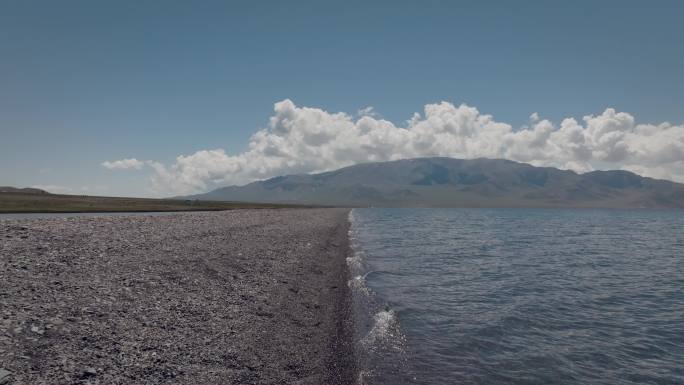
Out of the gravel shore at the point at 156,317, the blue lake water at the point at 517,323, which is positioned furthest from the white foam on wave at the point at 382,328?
the gravel shore at the point at 156,317

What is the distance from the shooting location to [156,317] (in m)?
16.6

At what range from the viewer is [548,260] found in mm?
48906

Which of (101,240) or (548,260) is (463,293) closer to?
(548,260)

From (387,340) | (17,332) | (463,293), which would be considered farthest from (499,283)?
(17,332)

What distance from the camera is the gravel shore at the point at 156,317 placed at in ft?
41.3

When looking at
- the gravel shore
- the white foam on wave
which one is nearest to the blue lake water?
the white foam on wave

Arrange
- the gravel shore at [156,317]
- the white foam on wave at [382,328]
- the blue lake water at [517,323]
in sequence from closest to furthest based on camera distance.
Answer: the gravel shore at [156,317]
the blue lake water at [517,323]
the white foam on wave at [382,328]

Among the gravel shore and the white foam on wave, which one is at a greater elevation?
the gravel shore

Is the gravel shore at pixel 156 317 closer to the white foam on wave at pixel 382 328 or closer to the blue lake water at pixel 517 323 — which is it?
the white foam on wave at pixel 382 328

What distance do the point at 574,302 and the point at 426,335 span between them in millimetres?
14711

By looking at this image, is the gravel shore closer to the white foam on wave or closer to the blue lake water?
Answer: the white foam on wave

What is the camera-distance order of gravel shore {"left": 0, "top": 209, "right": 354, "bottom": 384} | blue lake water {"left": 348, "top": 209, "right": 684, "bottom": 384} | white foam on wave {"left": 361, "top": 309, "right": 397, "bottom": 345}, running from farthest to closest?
1. white foam on wave {"left": 361, "top": 309, "right": 397, "bottom": 345}
2. blue lake water {"left": 348, "top": 209, "right": 684, "bottom": 384}
3. gravel shore {"left": 0, "top": 209, "right": 354, "bottom": 384}

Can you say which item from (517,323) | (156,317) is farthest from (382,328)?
(156,317)

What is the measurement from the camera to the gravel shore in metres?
12.6
